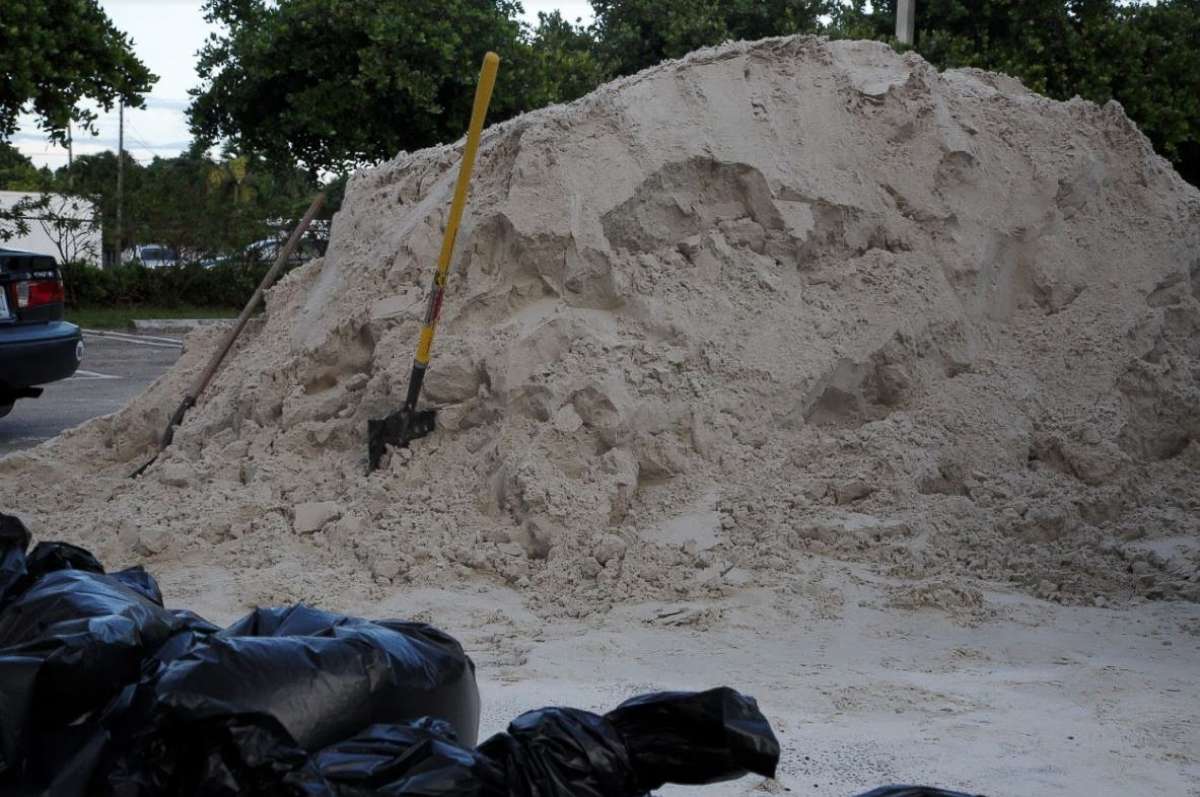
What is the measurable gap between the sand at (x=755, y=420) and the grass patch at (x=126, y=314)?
463 inches

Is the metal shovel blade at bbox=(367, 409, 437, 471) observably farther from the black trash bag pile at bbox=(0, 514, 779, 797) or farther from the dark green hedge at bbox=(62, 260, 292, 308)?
the dark green hedge at bbox=(62, 260, 292, 308)

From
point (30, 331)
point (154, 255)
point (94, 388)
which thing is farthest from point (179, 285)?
point (30, 331)

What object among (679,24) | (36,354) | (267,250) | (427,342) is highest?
(679,24)

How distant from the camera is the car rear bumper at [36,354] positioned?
7863 millimetres

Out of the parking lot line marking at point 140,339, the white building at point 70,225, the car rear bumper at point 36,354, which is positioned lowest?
the parking lot line marking at point 140,339

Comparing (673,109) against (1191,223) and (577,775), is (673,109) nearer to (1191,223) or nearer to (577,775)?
(1191,223)

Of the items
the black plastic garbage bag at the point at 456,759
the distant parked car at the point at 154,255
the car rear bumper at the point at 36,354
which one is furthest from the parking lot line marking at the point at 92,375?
the black plastic garbage bag at the point at 456,759

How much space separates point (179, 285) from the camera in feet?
70.3

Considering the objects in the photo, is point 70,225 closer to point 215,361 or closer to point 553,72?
point 553,72

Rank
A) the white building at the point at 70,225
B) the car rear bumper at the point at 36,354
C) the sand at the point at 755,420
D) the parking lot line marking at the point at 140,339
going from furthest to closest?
the white building at the point at 70,225, the parking lot line marking at the point at 140,339, the car rear bumper at the point at 36,354, the sand at the point at 755,420

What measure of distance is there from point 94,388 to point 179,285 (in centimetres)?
963

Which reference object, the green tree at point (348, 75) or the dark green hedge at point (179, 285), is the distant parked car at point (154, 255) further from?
the green tree at point (348, 75)

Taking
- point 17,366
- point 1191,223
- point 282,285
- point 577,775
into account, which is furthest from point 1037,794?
point 17,366

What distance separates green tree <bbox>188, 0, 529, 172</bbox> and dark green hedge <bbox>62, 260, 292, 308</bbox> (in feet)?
14.0
